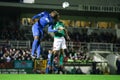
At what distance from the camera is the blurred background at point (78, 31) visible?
23020mm

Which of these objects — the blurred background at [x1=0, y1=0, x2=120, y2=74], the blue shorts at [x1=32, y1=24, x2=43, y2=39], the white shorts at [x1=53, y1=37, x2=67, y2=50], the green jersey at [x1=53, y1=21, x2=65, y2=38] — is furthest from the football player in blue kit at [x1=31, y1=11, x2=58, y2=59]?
the blurred background at [x1=0, y1=0, x2=120, y2=74]

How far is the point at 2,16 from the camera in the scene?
106 ft

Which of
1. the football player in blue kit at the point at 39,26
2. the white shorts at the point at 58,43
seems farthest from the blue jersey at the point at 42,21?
the white shorts at the point at 58,43

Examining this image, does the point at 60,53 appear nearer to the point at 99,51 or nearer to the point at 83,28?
the point at 99,51

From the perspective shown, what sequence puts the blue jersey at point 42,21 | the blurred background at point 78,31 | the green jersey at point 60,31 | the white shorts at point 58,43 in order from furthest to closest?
1. the blurred background at point 78,31
2. the white shorts at point 58,43
3. the green jersey at point 60,31
4. the blue jersey at point 42,21

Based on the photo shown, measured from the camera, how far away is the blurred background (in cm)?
2302

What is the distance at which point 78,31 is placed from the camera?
32.2m

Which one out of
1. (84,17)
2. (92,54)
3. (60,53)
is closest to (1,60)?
(60,53)

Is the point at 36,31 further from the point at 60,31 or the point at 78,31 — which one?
the point at 78,31

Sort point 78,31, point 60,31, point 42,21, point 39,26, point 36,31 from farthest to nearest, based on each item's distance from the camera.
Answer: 1. point 78,31
2. point 60,31
3. point 42,21
4. point 39,26
5. point 36,31

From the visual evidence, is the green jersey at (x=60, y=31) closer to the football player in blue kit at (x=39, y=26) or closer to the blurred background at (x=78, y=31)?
the football player in blue kit at (x=39, y=26)

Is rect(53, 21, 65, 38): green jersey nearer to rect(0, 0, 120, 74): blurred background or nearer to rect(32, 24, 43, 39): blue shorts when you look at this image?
rect(32, 24, 43, 39): blue shorts

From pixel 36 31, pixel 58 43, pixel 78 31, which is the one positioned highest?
pixel 78 31

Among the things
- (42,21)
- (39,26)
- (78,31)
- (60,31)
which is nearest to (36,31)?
(39,26)
